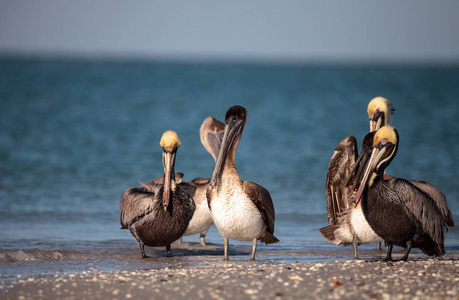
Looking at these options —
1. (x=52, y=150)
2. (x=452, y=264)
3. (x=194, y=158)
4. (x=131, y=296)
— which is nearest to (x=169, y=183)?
(x=131, y=296)

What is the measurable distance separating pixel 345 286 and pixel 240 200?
1705 mm

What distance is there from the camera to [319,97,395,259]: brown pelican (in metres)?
6.72

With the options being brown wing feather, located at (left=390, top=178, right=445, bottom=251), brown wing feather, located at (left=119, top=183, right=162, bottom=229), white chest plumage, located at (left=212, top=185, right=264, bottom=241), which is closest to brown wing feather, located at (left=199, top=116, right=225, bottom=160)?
brown wing feather, located at (left=119, top=183, right=162, bottom=229)

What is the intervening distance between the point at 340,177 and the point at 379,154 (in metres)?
0.87

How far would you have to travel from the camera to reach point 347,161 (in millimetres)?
7035

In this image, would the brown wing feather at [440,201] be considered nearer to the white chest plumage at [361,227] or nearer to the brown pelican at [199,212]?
the white chest plumage at [361,227]

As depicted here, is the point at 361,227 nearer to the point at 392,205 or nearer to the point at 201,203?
the point at 392,205

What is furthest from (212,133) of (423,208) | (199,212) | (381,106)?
(423,208)

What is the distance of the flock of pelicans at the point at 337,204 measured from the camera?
20.8 ft

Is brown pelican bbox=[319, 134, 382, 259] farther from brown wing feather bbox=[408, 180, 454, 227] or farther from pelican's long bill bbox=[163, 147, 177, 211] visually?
pelican's long bill bbox=[163, 147, 177, 211]

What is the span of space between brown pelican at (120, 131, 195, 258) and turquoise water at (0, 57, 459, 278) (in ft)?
2.17

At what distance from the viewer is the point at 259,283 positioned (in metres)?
5.14

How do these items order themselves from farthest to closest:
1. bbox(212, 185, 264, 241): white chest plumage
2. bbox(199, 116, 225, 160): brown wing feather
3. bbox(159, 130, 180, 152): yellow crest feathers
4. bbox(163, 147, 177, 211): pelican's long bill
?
1. bbox(199, 116, 225, 160): brown wing feather
2. bbox(159, 130, 180, 152): yellow crest feathers
3. bbox(163, 147, 177, 211): pelican's long bill
4. bbox(212, 185, 264, 241): white chest plumage

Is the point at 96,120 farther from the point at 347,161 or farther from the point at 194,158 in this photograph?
the point at 347,161
